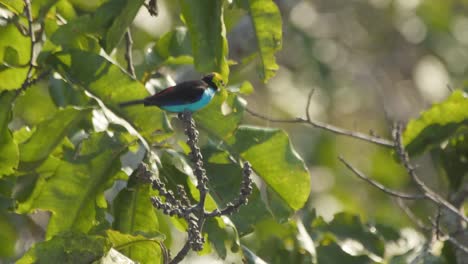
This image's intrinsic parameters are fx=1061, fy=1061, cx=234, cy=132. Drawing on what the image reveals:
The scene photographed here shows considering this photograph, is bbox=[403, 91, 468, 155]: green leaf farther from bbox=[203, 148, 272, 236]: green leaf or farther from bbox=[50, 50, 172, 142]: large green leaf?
bbox=[50, 50, 172, 142]: large green leaf

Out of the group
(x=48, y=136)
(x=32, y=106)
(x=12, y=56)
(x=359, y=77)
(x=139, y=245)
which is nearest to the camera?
(x=139, y=245)

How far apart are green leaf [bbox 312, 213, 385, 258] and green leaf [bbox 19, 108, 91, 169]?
1.52 metres

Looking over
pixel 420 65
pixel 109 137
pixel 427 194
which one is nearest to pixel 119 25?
pixel 109 137

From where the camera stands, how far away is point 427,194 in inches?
166

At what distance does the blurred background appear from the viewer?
896 cm

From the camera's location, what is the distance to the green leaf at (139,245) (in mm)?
3455

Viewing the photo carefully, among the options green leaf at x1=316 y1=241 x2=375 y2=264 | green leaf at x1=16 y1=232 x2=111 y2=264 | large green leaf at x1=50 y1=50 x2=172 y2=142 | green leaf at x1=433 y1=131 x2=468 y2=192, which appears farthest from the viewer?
green leaf at x1=433 y1=131 x2=468 y2=192

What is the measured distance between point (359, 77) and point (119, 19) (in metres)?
7.07

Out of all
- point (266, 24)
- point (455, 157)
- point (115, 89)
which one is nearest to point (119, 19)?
point (115, 89)

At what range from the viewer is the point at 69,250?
3338 mm

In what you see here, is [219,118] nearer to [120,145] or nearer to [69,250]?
[120,145]

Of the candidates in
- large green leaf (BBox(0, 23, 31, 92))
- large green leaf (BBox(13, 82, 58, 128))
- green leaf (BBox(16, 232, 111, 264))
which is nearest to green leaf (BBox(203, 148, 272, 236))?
green leaf (BBox(16, 232, 111, 264))

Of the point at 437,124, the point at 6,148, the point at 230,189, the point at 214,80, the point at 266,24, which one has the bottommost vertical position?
the point at 437,124

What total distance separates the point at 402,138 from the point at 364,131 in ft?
19.0
